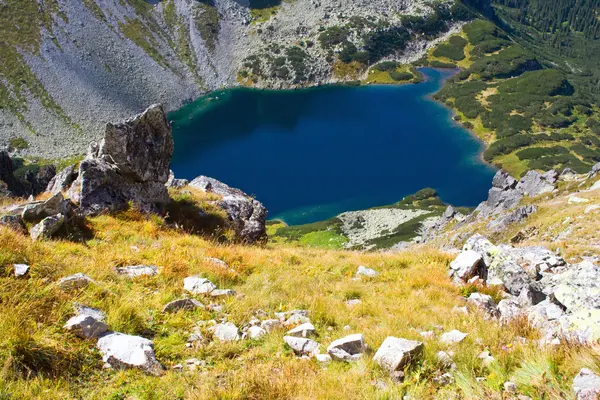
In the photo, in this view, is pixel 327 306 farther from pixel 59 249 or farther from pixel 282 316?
pixel 59 249

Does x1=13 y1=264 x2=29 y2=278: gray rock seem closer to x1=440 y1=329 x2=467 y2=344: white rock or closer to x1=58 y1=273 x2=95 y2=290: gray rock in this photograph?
x1=58 y1=273 x2=95 y2=290: gray rock

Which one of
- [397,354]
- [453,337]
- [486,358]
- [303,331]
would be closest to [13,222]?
[303,331]

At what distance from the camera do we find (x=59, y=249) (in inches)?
383

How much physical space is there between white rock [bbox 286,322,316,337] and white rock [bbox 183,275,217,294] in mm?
2357

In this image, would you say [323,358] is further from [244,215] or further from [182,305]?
[244,215]

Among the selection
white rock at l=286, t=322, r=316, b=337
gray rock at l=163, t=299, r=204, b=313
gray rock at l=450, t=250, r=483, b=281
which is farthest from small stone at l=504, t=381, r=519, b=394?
gray rock at l=450, t=250, r=483, b=281

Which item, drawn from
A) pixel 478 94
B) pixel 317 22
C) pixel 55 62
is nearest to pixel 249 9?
pixel 317 22

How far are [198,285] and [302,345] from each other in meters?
3.16

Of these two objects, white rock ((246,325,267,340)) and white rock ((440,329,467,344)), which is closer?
white rock ((440,329,467,344))

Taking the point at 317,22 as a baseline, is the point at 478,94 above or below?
below

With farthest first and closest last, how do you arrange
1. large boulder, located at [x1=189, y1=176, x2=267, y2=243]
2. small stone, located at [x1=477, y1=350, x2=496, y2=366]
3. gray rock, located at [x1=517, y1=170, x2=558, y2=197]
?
1. gray rock, located at [x1=517, y1=170, x2=558, y2=197]
2. large boulder, located at [x1=189, y1=176, x2=267, y2=243]
3. small stone, located at [x1=477, y1=350, x2=496, y2=366]

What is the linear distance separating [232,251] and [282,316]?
4457 mm

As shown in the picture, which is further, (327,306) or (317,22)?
(317,22)

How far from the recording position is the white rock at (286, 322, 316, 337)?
723cm
